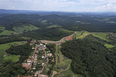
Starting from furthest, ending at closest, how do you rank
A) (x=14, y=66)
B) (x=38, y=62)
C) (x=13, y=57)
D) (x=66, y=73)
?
(x=13, y=57), (x=38, y=62), (x=66, y=73), (x=14, y=66)

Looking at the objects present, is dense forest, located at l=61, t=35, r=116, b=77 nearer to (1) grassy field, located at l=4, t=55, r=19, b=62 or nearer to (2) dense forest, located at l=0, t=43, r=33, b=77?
(2) dense forest, located at l=0, t=43, r=33, b=77

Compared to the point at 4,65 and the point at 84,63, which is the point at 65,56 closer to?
the point at 84,63

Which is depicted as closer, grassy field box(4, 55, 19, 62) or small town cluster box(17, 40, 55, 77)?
small town cluster box(17, 40, 55, 77)

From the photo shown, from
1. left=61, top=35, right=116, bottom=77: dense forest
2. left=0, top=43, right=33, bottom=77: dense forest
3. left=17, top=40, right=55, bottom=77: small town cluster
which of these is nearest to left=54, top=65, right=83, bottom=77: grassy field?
left=61, top=35, right=116, bottom=77: dense forest

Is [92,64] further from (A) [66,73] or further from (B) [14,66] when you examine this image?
(B) [14,66]

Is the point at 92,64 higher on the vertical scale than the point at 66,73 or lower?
lower

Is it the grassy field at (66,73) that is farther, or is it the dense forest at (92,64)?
the dense forest at (92,64)

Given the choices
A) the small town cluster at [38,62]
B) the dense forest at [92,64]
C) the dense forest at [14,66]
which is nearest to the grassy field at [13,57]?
the dense forest at [14,66]

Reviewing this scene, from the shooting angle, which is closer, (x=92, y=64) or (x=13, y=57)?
(x=13, y=57)

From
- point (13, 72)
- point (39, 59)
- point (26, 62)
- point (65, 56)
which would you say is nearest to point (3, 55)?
point (26, 62)

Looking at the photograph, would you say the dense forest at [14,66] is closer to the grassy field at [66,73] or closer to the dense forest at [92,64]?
the grassy field at [66,73]

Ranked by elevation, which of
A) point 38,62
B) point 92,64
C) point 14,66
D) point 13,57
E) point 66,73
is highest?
point 14,66

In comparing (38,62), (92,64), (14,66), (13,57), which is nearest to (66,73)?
(38,62)
